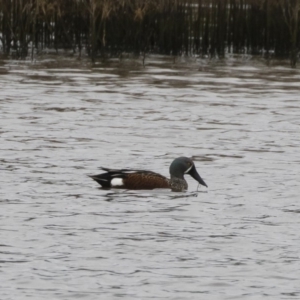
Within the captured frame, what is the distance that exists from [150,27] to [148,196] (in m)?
11.5

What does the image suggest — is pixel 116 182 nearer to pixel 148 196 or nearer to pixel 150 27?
pixel 148 196

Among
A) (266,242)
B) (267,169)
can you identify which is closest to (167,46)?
(267,169)

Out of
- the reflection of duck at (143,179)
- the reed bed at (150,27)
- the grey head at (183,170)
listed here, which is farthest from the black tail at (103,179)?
the reed bed at (150,27)

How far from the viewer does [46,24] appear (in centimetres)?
1995

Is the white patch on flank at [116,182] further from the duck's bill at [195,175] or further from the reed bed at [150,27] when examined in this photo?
the reed bed at [150,27]

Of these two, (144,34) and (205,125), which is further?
(144,34)

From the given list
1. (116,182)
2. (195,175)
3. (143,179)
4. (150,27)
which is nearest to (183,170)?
(195,175)

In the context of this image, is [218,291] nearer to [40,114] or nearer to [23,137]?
[23,137]

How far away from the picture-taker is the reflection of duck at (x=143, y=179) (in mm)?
8416

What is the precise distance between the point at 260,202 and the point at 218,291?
8.20 feet

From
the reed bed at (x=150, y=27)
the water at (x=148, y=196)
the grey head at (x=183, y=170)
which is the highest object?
the reed bed at (x=150, y=27)

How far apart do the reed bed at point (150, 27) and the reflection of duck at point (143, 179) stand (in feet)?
32.8

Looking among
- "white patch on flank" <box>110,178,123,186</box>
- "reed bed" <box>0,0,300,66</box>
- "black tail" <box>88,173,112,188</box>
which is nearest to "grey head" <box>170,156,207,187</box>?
"white patch on flank" <box>110,178,123,186</box>

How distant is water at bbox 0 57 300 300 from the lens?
5.70 metres
